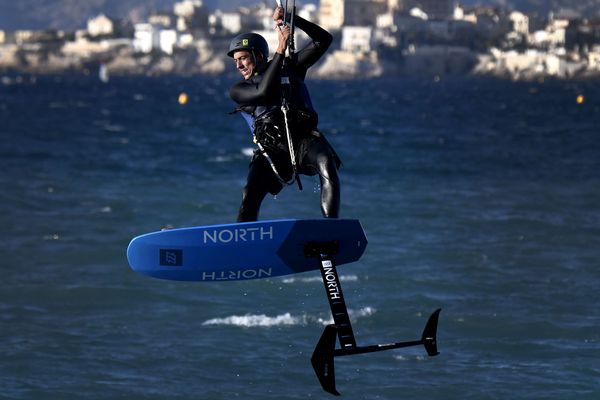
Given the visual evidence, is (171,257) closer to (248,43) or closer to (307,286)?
(248,43)

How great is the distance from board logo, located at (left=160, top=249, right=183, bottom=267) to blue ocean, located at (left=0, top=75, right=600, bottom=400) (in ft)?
5.96

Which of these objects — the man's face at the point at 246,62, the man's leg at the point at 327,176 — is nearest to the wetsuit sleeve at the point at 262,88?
the man's face at the point at 246,62

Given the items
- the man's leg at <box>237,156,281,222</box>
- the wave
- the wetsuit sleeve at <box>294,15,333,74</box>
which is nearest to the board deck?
the man's leg at <box>237,156,281,222</box>

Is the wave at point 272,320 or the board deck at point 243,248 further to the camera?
the wave at point 272,320

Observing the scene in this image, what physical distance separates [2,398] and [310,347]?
6.45m

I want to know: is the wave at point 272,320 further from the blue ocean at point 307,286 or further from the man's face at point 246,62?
the man's face at point 246,62

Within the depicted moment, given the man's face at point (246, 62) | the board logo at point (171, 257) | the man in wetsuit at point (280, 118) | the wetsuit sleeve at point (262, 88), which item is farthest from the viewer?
the board logo at point (171, 257)

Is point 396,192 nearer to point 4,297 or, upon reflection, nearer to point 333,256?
point 4,297

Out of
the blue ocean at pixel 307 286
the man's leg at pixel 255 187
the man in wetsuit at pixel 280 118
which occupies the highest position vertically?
the man in wetsuit at pixel 280 118

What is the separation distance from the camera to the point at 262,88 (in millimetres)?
14562

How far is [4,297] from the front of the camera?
109 feet

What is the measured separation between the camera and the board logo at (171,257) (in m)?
15.1

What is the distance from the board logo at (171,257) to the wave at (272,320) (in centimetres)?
1502

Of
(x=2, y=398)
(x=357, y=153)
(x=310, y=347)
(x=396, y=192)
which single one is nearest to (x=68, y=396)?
(x=2, y=398)
